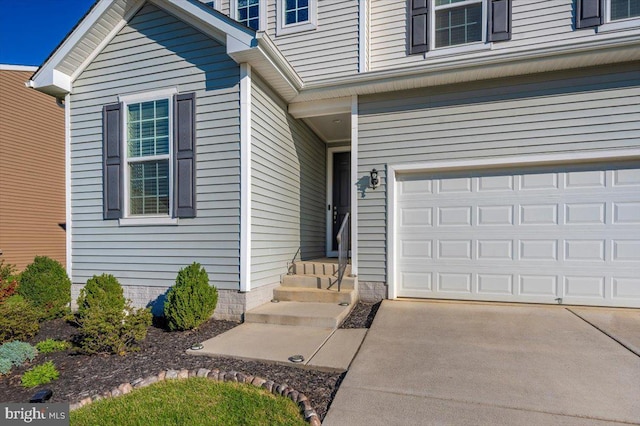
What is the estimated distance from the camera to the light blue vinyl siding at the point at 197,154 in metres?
4.68

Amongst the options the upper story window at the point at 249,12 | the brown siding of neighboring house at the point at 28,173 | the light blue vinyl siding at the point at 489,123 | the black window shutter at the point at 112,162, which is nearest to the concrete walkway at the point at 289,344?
the light blue vinyl siding at the point at 489,123

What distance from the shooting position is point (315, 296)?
5.03m

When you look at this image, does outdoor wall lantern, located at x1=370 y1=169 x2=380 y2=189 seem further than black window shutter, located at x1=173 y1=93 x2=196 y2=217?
Yes

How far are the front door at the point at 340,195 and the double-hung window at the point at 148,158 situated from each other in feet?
11.3

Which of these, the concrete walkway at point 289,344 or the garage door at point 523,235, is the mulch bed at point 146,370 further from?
the garage door at point 523,235

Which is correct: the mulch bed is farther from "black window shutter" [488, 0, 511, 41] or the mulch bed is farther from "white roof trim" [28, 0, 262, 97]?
"black window shutter" [488, 0, 511, 41]

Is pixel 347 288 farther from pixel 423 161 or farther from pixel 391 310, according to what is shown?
pixel 423 161

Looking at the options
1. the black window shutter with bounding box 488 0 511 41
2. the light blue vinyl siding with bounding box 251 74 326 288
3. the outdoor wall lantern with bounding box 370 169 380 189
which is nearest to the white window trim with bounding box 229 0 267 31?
the light blue vinyl siding with bounding box 251 74 326 288

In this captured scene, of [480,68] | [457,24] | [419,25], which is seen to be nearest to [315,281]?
[480,68]

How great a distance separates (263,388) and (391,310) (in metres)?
2.50

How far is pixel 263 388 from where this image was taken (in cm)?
271

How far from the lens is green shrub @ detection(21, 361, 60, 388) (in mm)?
2902

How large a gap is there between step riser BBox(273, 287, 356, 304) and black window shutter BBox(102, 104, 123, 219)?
9.24 ft

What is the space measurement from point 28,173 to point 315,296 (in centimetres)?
920
